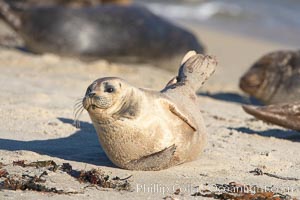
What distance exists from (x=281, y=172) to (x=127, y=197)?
107 centimetres

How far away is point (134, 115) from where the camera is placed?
4.07 m

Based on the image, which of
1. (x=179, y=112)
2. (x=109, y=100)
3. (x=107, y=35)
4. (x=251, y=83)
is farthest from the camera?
(x=107, y=35)

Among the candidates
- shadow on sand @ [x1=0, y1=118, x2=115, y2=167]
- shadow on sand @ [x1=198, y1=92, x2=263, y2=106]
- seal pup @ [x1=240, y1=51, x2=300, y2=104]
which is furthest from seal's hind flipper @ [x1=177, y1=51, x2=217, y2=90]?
shadow on sand @ [x1=198, y1=92, x2=263, y2=106]

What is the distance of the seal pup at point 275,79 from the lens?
303 inches

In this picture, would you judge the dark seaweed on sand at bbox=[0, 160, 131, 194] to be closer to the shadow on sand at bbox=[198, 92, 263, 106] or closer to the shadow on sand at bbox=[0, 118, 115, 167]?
the shadow on sand at bbox=[0, 118, 115, 167]

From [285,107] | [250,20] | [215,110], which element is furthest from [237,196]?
[250,20]

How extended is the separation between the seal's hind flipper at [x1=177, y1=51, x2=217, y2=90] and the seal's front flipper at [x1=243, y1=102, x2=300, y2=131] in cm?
72

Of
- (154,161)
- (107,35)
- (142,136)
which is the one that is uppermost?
(107,35)

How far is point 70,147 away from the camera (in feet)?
15.5

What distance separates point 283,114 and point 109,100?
1.74 meters

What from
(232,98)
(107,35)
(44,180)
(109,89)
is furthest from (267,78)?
(44,180)

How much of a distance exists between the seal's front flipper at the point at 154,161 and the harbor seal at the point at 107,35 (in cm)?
551

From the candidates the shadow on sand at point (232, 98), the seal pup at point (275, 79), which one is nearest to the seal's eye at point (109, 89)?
the seal pup at point (275, 79)

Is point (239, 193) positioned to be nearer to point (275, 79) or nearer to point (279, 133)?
point (279, 133)
